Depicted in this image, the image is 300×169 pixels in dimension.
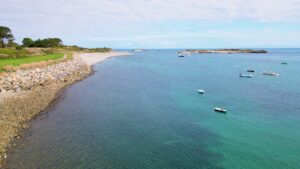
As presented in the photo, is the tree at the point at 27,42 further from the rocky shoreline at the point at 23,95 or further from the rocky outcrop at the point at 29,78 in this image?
the rocky shoreline at the point at 23,95

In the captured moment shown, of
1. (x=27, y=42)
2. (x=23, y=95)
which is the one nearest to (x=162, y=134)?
(x=23, y=95)

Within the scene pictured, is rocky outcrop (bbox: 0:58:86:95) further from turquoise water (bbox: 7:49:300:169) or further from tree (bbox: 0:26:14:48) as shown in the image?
tree (bbox: 0:26:14:48)

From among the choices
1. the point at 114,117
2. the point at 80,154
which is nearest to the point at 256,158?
the point at 80,154

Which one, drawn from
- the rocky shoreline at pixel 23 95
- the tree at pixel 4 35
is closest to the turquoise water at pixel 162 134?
the rocky shoreline at pixel 23 95

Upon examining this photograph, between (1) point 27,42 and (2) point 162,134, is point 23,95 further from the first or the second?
(1) point 27,42

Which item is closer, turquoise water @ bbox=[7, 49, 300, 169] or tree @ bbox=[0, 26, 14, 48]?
turquoise water @ bbox=[7, 49, 300, 169]

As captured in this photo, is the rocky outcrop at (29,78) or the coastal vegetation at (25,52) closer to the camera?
the rocky outcrop at (29,78)

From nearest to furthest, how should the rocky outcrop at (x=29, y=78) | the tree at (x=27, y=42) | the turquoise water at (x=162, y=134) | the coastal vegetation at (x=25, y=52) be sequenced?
the turquoise water at (x=162, y=134), the rocky outcrop at (x=29, y=78), the coastal vegetation at (x=25, y=52), the tree at (x=27, y=42)

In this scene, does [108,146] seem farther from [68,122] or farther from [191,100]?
[191,100]

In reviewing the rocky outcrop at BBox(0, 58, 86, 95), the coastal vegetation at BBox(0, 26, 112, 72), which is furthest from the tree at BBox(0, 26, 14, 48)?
the rocky outcrop at BBox(0, 58, 86, 95)
